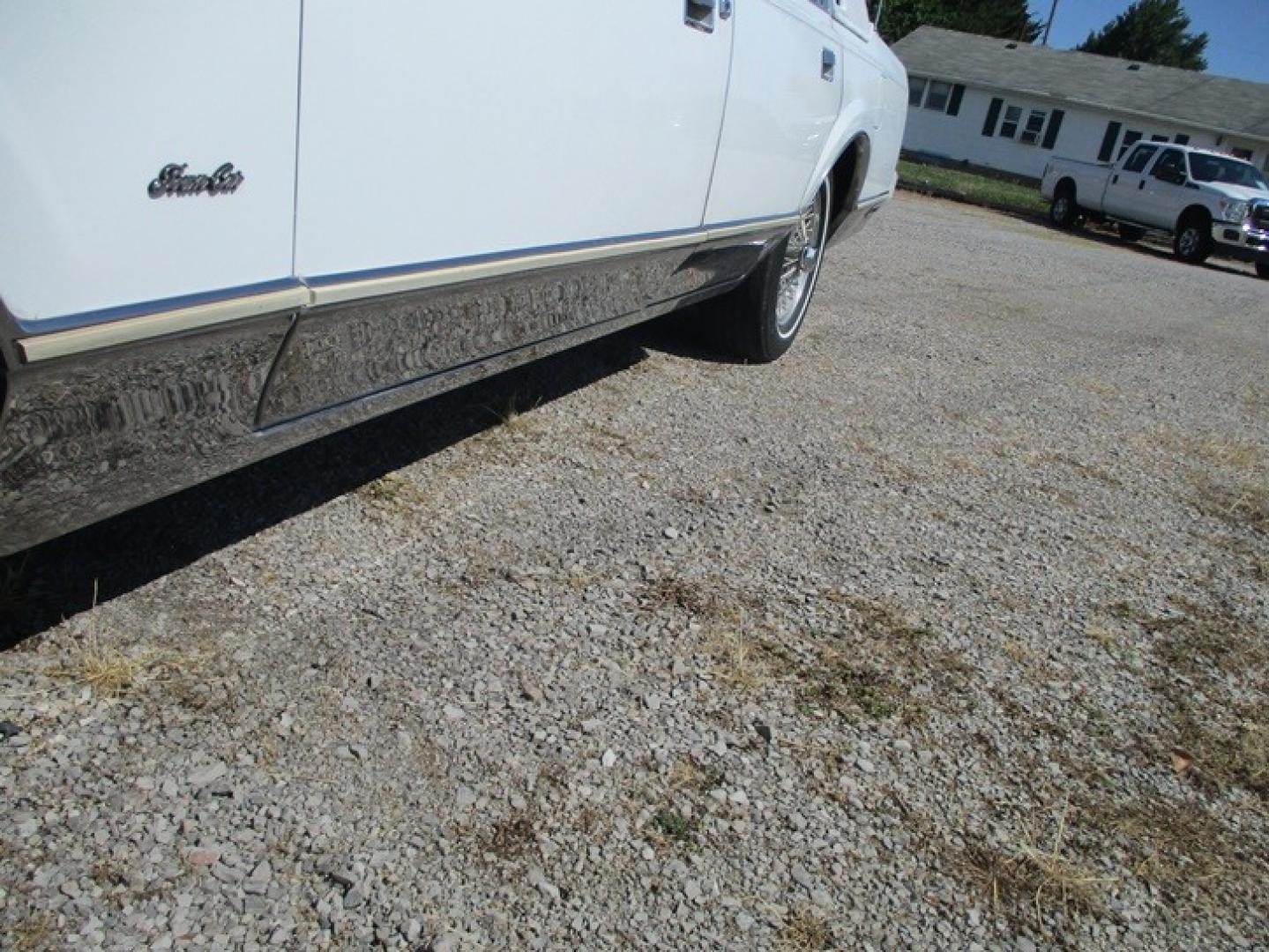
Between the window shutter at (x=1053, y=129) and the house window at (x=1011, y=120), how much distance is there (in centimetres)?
108

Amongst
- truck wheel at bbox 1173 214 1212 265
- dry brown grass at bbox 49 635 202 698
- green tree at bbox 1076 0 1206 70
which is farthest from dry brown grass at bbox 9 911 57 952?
green tree at bbox 1076 0 1206 70

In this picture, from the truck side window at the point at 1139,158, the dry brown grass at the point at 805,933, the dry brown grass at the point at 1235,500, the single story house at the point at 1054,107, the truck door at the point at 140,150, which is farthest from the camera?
the single story house at the point at 1054,107

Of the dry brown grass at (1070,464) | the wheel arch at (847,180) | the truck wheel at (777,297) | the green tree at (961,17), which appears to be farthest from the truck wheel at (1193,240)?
the green tree at (961,17)

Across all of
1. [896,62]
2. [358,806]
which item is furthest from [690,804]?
[896,62]

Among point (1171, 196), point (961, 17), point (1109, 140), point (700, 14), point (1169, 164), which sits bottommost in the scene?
point (1171, 196)

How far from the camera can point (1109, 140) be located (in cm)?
3928

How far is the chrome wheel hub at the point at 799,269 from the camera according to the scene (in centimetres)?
554

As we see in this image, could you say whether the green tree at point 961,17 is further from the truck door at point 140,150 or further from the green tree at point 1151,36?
the truck door at point 140,150

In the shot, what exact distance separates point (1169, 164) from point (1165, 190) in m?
0.58

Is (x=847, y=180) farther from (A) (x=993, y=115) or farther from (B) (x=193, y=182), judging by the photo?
(A) (x=993, y=115)

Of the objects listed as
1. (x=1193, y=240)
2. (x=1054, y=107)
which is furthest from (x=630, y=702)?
(x=1054, y=107)

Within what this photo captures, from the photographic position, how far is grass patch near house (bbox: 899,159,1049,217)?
74.6 ft

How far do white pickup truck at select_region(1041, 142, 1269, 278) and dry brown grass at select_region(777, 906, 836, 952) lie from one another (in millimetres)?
18878

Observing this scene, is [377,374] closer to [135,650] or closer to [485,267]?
[485,267]
